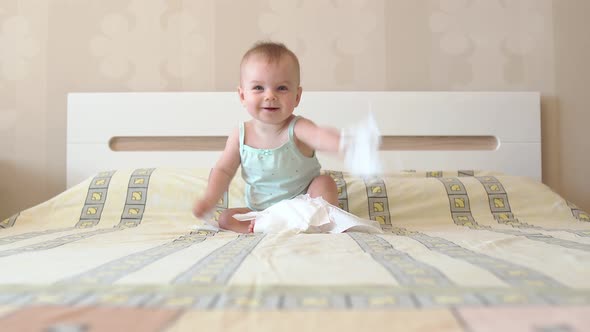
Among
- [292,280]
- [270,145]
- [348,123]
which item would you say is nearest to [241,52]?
[348,123]

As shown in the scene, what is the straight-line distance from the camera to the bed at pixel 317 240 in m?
0.52

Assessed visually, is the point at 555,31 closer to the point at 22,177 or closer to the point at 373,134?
the point at 373,134

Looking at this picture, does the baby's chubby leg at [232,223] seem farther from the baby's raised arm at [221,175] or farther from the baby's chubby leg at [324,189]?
the baby's chubby leg at [324,189]

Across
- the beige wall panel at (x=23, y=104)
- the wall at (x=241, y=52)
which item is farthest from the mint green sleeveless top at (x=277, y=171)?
the beige wall panel at (x=23, y=104)

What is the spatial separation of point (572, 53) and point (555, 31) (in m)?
0.13

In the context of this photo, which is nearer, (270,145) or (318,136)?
(318,136)

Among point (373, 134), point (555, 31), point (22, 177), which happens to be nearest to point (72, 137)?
point (22, 177)

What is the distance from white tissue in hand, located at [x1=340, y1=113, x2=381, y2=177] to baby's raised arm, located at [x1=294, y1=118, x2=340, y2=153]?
10 cm

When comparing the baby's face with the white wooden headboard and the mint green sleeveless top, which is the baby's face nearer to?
the mint green sleeveless top

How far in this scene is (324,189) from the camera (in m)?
1.47

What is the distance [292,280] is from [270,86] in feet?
2.78

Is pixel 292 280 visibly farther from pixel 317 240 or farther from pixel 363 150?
pixel 363 150

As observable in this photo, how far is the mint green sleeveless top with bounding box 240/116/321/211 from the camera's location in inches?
59.1

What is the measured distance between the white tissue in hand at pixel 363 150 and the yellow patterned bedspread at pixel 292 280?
0.15 metres
